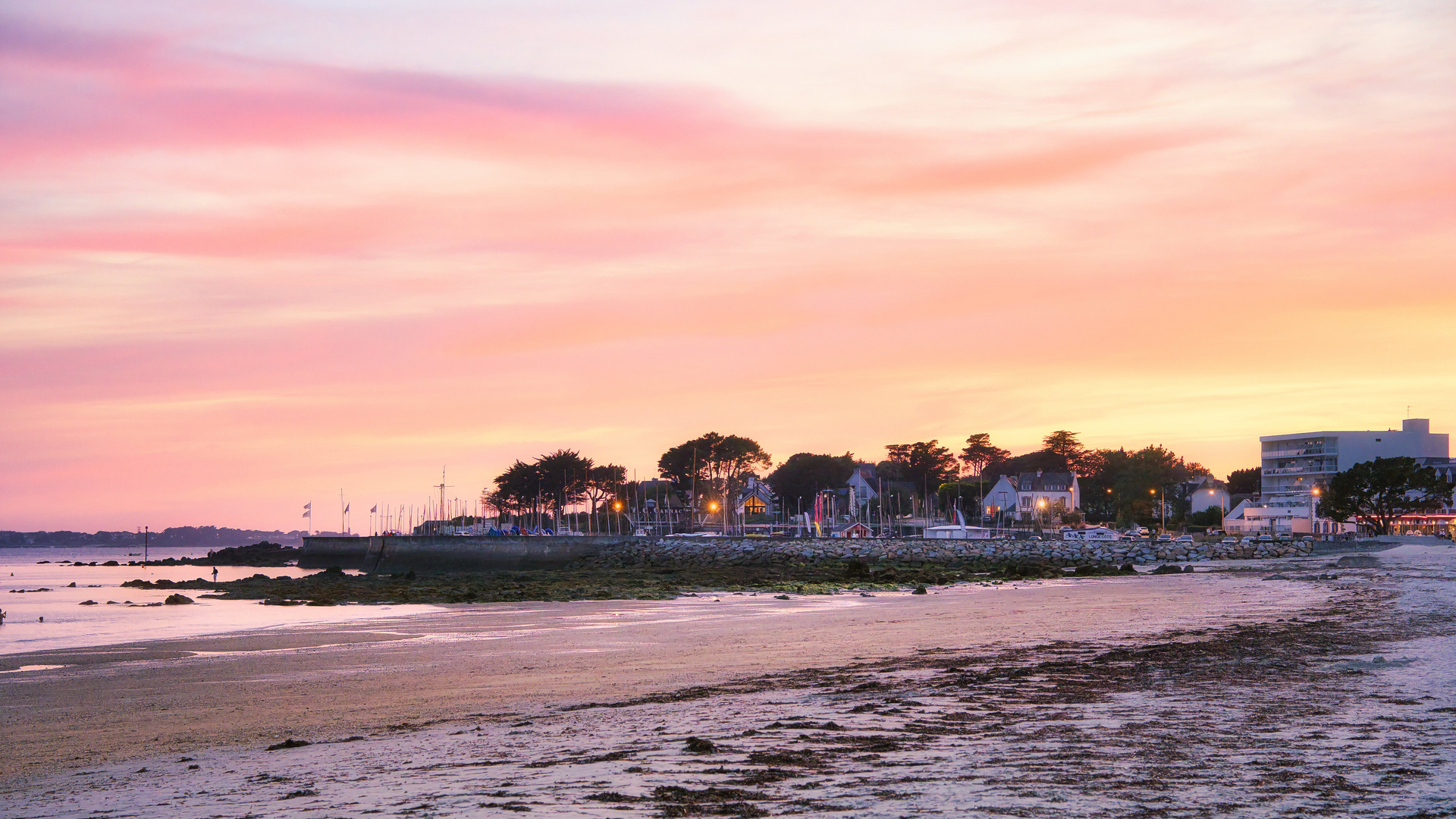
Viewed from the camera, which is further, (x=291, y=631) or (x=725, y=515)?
(x=725, y=515)

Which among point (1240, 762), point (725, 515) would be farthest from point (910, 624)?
point (725, 515)

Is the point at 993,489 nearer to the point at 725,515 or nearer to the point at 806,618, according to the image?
the point at 725,515

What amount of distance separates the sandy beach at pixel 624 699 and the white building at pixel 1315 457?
121m

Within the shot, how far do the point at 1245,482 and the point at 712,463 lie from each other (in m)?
88.5

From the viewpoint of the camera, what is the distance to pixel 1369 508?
105688mm

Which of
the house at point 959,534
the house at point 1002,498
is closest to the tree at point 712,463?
the house at point 1002,498

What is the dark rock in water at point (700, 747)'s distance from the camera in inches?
403

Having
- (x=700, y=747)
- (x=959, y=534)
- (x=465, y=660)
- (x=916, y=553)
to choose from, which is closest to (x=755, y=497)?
(x=959, y=534)

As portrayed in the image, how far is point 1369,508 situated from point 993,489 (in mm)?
75729

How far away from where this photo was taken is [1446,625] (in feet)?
71.7

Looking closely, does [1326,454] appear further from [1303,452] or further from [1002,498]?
[1002,498]

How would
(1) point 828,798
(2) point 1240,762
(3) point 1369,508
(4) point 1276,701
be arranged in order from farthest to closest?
(3) point 1369,508 < (4) point 1276,701 < (2) point 1240,762 < (1) point 828,798

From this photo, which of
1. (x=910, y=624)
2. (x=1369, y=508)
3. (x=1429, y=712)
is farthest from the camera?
(x=1369, y=508)

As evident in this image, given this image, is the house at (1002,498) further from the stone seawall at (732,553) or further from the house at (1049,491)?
the stone seawall at (732,553)
